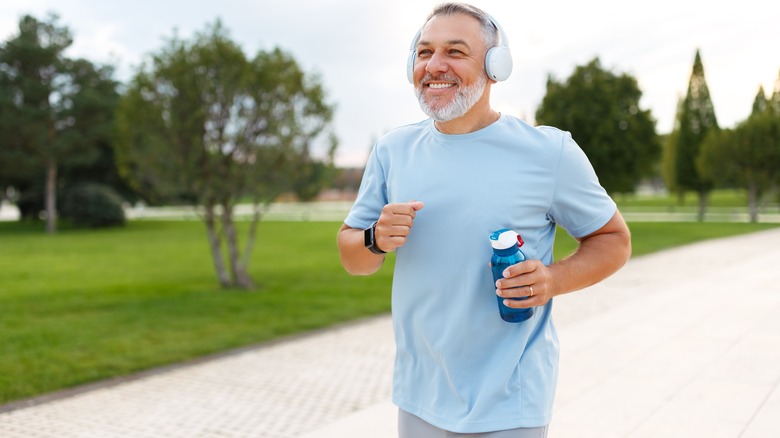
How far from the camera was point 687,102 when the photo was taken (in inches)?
1671

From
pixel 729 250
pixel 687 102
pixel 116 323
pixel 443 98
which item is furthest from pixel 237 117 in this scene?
pixel 687 102

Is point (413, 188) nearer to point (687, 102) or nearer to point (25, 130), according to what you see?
point (25, 130)

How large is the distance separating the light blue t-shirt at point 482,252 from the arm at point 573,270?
48mm

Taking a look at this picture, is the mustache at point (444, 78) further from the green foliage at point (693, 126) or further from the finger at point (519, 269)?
the green foliage at point (693, 126)

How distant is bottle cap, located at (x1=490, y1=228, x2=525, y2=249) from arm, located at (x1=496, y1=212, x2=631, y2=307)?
0.18 ft

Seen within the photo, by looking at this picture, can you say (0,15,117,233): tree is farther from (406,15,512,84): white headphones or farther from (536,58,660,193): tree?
(406,15,512,84): white headphones

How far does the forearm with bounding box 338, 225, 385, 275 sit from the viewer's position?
1.93 m

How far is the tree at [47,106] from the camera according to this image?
3350 cm

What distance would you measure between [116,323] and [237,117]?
152 inches

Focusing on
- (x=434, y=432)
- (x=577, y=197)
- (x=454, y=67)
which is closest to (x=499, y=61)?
(x=454, y=67)

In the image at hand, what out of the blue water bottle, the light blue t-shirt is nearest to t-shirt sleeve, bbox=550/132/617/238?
the light blue t-shirt

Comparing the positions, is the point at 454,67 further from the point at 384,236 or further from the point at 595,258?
the point at 595,258

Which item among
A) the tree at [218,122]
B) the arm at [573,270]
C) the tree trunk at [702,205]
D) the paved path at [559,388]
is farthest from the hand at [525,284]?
the tree trunk at [702,205]

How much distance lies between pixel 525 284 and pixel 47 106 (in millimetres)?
37588
